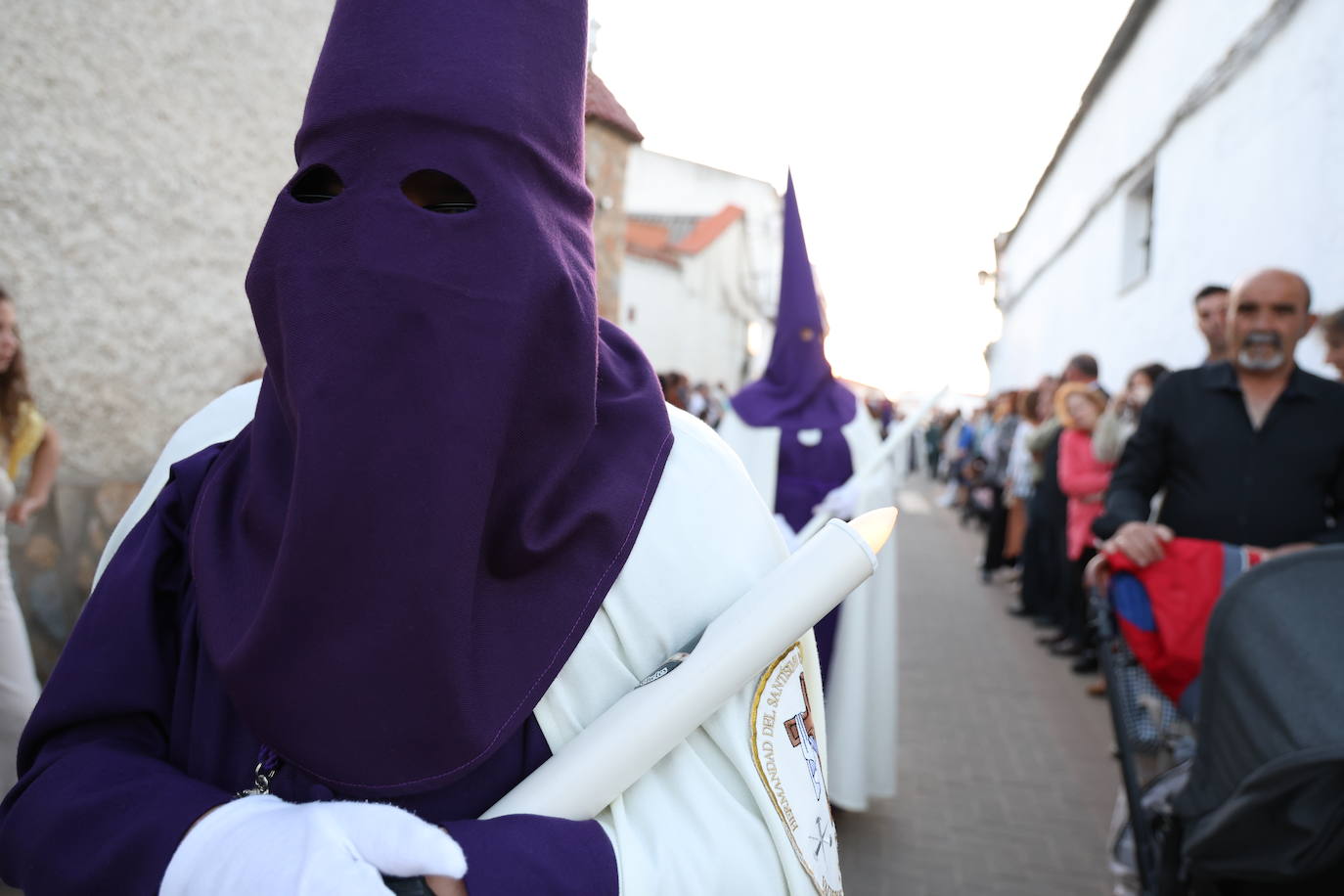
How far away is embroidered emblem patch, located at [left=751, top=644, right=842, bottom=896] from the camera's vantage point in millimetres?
1182

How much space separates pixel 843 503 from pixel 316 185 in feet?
9.84

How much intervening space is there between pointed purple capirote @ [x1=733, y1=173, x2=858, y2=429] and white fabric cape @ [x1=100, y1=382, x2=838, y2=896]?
115 inches

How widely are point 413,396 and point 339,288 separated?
17 cm

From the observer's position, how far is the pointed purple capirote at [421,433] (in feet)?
3.39

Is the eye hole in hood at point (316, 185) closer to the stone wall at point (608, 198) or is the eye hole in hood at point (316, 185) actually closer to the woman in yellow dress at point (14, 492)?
the woman in yellow dress at point (14, 492)

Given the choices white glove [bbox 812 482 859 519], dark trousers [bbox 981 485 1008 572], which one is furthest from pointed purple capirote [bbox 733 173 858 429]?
dark trousers [bbox 981 485 1008 572]

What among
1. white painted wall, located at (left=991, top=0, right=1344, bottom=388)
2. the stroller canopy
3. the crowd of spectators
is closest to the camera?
the stroller canopy

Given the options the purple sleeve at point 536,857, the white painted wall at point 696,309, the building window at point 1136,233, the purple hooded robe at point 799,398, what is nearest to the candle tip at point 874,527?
the purple sleeve at point 536,857

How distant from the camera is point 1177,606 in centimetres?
261

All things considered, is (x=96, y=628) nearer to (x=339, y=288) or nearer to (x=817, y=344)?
(x=339, y=288)

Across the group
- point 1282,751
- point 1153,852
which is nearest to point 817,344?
point 1153,852

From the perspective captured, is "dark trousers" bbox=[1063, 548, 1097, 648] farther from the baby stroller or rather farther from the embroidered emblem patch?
the embroidered emblem patch

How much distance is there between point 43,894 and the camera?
1.04 meters

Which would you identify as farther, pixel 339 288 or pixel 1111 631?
pixel 1111 631
